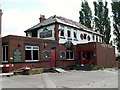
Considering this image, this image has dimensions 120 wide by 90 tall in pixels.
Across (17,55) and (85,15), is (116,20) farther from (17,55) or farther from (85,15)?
(17,55)

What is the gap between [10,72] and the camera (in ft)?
70.3

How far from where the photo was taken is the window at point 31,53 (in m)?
24.1

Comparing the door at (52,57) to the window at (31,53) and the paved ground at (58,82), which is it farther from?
the paved ground at (58,82)

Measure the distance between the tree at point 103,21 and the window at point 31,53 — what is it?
77.4 ft

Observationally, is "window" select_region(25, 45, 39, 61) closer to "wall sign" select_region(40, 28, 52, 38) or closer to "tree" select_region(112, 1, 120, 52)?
"wall sign" select_region(40, 28, 52, 38)

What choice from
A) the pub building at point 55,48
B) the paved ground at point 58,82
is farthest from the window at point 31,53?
the paved ground at point 58,82

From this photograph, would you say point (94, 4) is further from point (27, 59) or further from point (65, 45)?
point (27, 59)

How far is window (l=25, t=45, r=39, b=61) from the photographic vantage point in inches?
949

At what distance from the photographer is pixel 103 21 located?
46.2 meters

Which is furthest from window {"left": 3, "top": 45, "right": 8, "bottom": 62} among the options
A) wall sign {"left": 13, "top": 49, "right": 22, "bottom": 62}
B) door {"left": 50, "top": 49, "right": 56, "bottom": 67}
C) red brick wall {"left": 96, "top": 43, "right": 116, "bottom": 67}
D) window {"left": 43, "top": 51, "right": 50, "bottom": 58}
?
red brick wall {"left": 96, "top": 43, "right": 116, "bottom": 67}

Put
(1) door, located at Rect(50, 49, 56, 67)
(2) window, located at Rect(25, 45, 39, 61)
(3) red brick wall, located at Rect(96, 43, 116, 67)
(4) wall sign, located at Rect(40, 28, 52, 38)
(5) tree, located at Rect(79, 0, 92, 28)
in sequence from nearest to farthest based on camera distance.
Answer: (2) window, located at Rect(25, 45, 39, 61)
(1) door, located at Rect(50, 49, 56, 67)
(4) wall sign, located at Rect(40, 28, 52, 38)
(3) red brick wall, located at Rect(96, 43, 116, 67)
(5) tree, located at Rect(79, 0, 92, 28)

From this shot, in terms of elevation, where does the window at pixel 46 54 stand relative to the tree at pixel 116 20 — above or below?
below

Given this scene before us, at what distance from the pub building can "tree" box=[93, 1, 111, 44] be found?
348 inches

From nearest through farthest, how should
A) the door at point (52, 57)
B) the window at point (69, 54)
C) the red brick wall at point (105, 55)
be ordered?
1. the door at point (52, 57)
2. the window at point (69, 54)
3. the red brick wall at point (105, 55)
